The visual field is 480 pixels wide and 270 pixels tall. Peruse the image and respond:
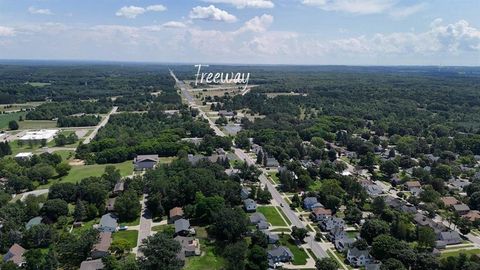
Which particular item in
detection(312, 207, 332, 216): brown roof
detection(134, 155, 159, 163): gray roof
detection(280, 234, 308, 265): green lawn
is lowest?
detection(280, 234, 308, 265): green lawn

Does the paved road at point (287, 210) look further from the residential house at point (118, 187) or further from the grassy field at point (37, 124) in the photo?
the grassy field at point (37, 124)

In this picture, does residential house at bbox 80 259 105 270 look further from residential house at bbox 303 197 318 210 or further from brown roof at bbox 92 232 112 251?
residential house at bbox 303 197 318 210

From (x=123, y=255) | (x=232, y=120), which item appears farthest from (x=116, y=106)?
(x=123, y=255)

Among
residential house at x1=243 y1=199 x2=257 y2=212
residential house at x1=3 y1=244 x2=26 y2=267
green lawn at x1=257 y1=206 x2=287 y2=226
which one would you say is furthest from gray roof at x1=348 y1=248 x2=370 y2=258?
residential house at x1=3 y1=244 x2=26 y2=267

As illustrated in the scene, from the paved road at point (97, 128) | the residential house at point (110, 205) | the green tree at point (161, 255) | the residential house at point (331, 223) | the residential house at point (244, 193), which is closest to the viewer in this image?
the green tree at point (161, 255)

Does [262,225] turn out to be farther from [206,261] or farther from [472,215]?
[472,215]

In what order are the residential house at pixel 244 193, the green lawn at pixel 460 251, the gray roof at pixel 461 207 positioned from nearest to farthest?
1. the green lawn at pixel 460 251
2. the gray roof at pixel 461 207
3. the residential house at pixel 244 193

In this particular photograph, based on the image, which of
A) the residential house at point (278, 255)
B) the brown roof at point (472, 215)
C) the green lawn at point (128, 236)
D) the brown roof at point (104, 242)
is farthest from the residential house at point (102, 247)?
the brown roof at point (472, 215)

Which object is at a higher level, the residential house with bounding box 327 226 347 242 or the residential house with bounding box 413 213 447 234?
the residential house with bounding box 413 213 447 234
